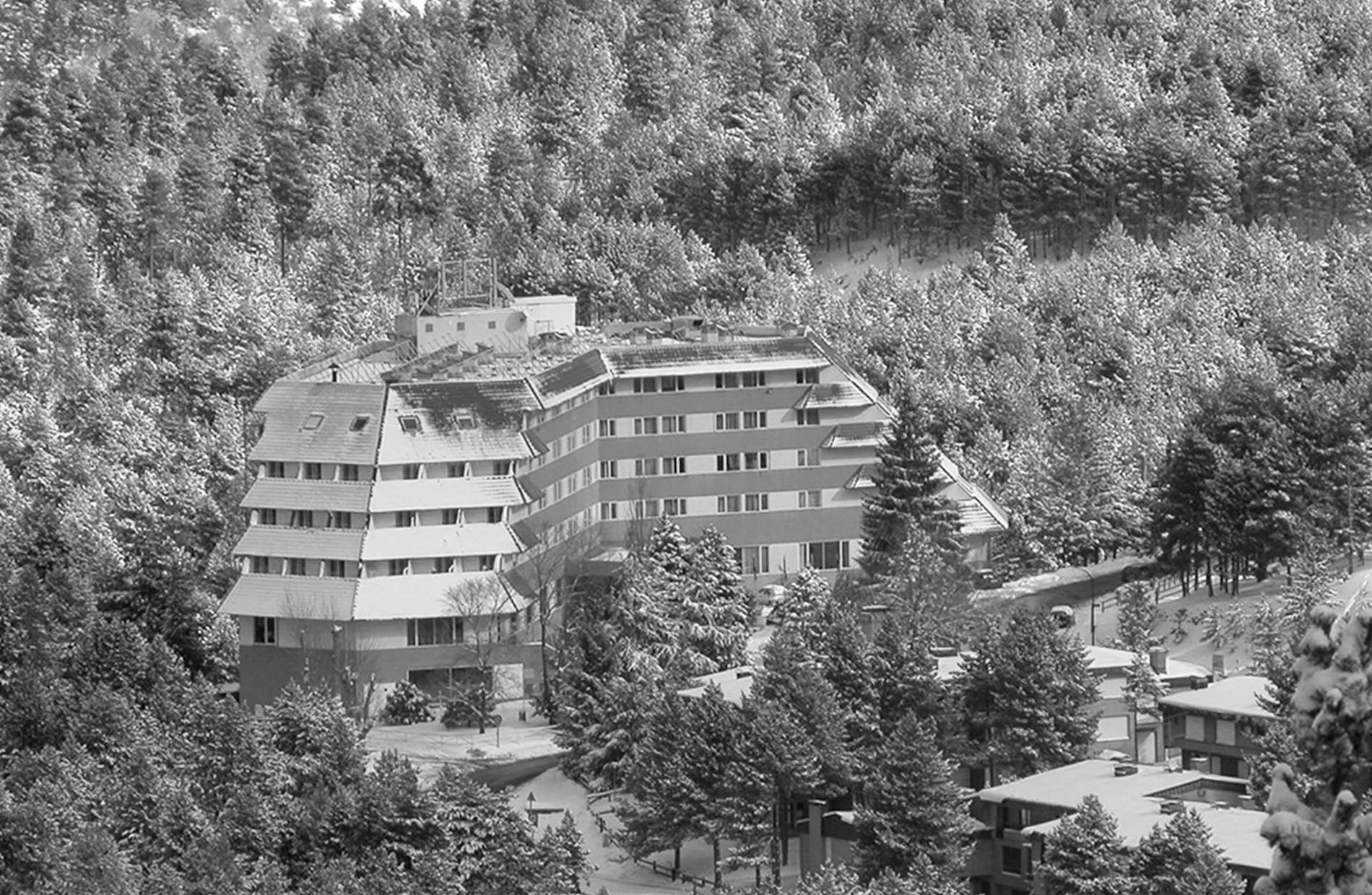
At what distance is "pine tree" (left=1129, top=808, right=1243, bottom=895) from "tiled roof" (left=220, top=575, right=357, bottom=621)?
133 ft

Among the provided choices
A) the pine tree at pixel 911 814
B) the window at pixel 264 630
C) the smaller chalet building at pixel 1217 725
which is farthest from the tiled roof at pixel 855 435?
the pine tree at pixel 911 814

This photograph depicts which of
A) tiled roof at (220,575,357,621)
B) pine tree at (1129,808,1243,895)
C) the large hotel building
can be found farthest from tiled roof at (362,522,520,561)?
pine tree at (1129,808,1243,895)

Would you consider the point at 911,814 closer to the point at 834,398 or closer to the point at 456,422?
the point at 456,422

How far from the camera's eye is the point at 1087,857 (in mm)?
74250

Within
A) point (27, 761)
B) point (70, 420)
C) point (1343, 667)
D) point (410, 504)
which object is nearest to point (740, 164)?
point (70, 420)

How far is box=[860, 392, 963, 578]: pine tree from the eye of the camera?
377 ft

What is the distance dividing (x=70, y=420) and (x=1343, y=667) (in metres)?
115

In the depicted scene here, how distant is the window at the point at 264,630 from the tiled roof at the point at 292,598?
423 millimetres

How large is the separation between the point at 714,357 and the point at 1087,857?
51.0 meters

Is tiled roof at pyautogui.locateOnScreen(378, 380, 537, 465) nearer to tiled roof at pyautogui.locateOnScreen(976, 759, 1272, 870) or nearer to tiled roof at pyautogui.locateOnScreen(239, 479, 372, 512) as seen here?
tiled roof at pyautogui.locateOnScreen(239, 479, 372, 512)

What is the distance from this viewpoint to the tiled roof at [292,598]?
106 m

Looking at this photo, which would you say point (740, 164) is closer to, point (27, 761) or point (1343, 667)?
point (27, 761)

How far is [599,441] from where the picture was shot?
121m

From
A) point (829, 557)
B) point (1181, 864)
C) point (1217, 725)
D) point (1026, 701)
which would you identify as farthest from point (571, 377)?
point (1181, 864)
